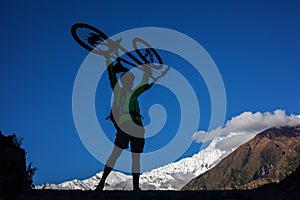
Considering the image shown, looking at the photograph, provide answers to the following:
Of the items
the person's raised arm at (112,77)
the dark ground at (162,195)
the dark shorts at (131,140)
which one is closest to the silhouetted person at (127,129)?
the dark shorts at (131,140)

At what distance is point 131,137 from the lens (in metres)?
9.63

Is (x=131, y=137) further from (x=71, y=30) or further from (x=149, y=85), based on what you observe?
(x=71, y=30)

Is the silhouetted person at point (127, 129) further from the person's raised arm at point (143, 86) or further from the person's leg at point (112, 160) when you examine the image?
the person's raised arm at point (143, 86)

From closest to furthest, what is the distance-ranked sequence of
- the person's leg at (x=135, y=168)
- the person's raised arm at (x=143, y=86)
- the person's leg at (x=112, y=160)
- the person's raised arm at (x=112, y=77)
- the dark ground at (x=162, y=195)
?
the dark ground at (x=162, y=195) → the person's leg at (x=135, y=168) → the person's leg at (x=112, y=160) → the person's raised arm at (x=112, y=77) → the person's raised arm at (x=143, y=86)

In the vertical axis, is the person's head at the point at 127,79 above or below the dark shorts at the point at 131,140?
above

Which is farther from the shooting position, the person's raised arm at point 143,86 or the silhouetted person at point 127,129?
the person's raised arm at point 143,86

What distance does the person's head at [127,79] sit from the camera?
10156mm

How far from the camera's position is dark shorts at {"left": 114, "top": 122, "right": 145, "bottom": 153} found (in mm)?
9594

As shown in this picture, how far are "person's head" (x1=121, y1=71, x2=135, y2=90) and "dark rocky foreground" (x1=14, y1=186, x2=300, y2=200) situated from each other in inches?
134

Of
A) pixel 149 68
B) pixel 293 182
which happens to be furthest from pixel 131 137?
pixel 293 182

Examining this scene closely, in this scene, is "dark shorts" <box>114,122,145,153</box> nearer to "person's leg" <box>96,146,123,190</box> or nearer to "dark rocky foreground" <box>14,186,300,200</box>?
"person's leg" <box>96,146,123,190</box>

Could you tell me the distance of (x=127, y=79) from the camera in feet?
33.6

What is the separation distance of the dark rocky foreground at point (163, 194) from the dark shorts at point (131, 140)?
2219mm

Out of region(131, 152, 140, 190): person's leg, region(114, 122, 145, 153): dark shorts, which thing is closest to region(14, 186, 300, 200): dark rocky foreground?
region(131, 152, 140, 190): person's leg
